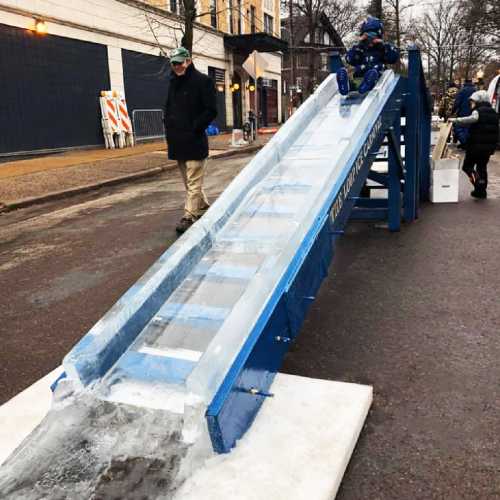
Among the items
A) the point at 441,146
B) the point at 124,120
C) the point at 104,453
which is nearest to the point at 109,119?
the point at 124,120

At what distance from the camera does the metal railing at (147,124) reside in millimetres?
20766

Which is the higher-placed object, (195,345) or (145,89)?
(145,89)

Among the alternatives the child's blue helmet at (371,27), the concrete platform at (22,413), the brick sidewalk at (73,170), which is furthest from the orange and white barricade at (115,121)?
the concrete platform at (22,413)

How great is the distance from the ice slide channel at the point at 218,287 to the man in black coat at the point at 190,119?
5.74 feet

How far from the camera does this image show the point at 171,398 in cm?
221

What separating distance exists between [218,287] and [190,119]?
12.0 feet

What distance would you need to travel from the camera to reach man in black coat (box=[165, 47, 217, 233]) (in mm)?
6082

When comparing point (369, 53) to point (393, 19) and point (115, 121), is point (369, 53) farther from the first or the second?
point (393, 19)

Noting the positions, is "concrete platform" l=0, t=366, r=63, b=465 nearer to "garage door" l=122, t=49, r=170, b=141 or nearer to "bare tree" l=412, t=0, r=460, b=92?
"garage door" l=122, t=49, r=170, b=141

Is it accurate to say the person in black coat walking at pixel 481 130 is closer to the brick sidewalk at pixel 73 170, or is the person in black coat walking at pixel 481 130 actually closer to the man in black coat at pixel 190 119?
the man in black coat at pixel 190 119

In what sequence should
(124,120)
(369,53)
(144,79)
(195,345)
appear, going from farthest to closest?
(144,79)
(124,120)
(369,53)
(195,345)

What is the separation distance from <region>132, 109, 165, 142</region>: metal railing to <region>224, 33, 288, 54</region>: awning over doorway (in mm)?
9206

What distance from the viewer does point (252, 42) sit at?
29.4 metres

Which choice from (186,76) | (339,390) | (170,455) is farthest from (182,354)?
(186,76)
